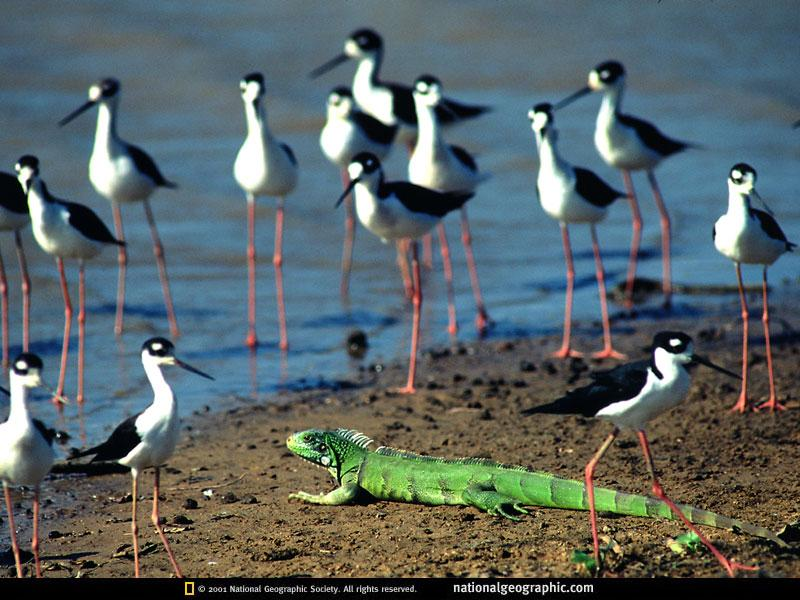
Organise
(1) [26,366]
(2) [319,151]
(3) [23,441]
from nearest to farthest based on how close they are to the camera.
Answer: (3) [23,441] → (1) [26,366] → (2) [319,151]

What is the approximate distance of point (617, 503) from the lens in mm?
6395

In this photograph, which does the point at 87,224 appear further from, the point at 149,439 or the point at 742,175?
the point at 742,175

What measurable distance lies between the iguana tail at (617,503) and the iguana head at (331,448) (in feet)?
3.51

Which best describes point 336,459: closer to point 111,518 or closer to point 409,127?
point 111,518

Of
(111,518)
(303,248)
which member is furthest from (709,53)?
(111,518)

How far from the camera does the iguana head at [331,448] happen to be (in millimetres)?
7266

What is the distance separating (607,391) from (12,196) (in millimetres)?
5960

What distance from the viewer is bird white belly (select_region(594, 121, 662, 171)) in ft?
39.8

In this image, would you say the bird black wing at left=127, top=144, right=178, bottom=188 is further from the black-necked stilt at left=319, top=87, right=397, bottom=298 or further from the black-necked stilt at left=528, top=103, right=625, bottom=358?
the black-necked stilt at left=528, top=103, right=625, bottom=358

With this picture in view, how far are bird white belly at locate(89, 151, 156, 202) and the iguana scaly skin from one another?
4944 millimetres

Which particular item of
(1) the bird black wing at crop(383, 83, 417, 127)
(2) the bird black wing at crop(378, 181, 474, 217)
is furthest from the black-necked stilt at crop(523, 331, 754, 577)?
(1) the bird black wing at crop(383, 83, 417, 127)

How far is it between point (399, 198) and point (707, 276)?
3.66 m

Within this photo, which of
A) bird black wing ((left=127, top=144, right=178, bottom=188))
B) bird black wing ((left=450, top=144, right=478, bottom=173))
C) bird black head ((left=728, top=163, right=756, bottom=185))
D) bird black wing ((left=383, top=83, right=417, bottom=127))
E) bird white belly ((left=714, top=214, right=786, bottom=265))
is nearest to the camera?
bird black head ((left=728, top=163, right=756, bottom=185))

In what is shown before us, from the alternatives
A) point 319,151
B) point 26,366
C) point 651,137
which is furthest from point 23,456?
point 319,151
